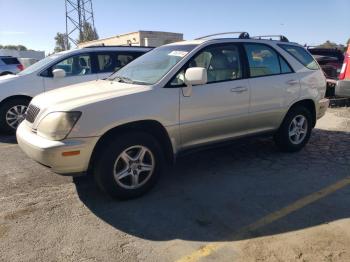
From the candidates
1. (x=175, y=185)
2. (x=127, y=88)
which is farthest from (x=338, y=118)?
(x=127, y=88)

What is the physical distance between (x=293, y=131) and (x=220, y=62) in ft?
5.96

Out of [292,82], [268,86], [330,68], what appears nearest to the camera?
[268,86]

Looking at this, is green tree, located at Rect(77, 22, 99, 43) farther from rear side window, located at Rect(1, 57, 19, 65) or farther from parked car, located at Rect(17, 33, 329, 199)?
parked car, located at Rect(17, 33, 329, 199)

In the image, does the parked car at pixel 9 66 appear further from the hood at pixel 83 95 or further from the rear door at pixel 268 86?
the rear door at pixel 268 86

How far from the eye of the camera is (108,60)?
821 cm

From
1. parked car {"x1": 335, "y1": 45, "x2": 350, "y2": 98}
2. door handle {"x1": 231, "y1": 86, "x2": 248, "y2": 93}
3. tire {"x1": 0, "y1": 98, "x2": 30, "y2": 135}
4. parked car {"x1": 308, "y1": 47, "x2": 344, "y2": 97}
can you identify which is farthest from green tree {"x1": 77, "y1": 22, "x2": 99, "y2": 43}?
door handle {"x1": 231, "y1": 86, "x2": 248, "y2": 93}

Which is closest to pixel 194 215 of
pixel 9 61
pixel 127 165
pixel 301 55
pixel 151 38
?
pixel 127 165

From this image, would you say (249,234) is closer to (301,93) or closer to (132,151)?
(132,151)

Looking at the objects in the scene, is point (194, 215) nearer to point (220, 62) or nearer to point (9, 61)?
point (220, 62)

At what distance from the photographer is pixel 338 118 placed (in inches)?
341

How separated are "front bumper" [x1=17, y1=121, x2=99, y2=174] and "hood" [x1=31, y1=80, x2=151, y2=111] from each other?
0.37 meters

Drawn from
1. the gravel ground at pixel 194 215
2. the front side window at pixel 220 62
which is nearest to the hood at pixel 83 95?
the front side window at pixel 220 62

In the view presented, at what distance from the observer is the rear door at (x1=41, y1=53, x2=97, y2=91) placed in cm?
762

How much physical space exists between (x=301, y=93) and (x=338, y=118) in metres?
3.53
